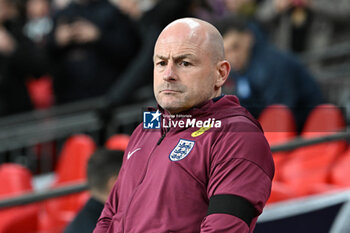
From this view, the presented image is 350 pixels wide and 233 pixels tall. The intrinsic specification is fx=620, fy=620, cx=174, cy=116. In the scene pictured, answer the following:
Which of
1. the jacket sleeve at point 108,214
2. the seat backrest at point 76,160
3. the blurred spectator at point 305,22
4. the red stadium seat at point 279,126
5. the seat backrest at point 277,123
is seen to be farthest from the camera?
the blurred spectator at point 305,22

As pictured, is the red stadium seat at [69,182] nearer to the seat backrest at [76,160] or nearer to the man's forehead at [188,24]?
the seat backrest at [76,160]

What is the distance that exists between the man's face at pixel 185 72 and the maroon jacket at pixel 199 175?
46 mm

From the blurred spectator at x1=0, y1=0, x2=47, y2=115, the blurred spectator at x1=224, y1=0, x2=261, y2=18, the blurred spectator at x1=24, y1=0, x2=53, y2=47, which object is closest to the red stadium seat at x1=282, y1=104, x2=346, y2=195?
the blurred spectator at x1=224, y1=0, x2=261, y2=18

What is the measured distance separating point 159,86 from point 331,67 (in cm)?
619

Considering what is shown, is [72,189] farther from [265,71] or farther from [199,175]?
[199,175]

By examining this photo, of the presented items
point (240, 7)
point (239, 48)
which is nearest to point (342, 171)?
point (239, 48)

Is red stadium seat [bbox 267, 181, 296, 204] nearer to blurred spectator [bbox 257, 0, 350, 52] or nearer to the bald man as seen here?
the bald man

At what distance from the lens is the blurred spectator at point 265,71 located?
4.55 metres

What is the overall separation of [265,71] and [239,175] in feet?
11.0

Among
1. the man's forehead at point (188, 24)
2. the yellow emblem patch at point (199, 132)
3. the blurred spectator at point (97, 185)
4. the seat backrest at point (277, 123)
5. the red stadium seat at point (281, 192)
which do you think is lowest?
the red stadium seat at point (281, 192)

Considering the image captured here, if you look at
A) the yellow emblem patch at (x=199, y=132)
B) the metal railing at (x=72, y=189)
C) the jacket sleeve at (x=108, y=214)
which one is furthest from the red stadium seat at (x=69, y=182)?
the yellow emblem patch at (x=199, y=132)

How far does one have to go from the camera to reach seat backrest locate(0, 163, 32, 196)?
4801 mm

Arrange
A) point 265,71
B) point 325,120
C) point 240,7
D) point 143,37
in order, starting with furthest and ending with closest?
point 240,7
point 143,37
point 265,71
point 325,120

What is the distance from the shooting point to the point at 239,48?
15.2 feet
